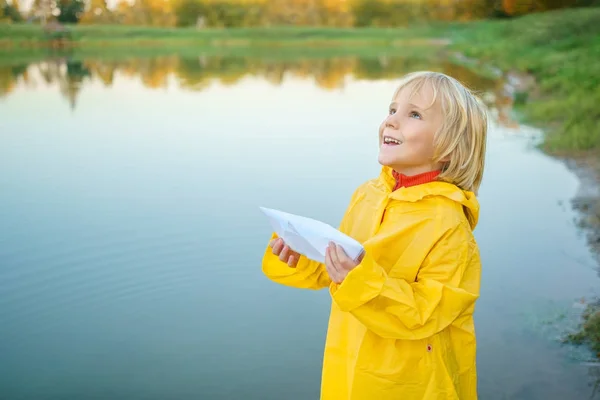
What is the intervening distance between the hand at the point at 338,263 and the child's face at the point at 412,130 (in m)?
0.22

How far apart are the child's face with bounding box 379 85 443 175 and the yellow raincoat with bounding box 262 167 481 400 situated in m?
0.05

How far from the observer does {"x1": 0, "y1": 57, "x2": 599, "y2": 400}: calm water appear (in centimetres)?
279

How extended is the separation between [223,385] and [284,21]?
46.8 feet

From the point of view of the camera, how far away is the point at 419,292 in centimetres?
127

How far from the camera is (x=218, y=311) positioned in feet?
10.7

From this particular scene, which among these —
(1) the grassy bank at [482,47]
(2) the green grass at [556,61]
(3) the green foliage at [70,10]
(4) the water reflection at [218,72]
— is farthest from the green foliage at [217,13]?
(2) the green grass at [556,61]

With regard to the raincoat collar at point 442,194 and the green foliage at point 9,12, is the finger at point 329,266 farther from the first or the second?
the green foliage at point 9,12

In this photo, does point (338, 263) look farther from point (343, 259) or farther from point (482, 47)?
point (482, 47)

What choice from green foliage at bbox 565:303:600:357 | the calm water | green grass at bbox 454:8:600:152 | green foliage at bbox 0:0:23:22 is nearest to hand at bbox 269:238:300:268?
the calm water

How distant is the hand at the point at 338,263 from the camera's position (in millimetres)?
1224

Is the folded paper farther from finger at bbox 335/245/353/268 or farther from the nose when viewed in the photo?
the nose

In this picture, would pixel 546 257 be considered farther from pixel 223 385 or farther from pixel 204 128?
pixel 204 128

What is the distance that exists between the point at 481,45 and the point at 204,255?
1243cm

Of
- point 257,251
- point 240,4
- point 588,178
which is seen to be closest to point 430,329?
point 257,251
